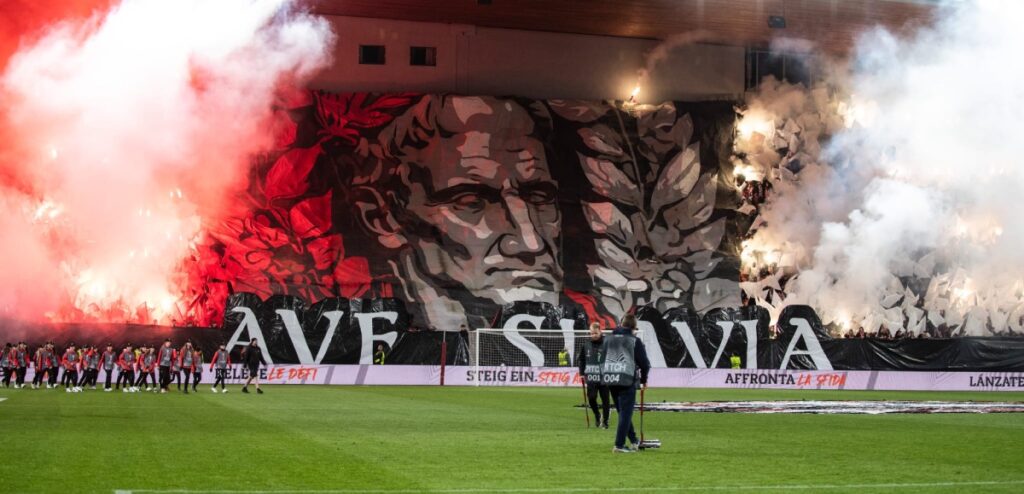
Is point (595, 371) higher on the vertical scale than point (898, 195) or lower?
lower

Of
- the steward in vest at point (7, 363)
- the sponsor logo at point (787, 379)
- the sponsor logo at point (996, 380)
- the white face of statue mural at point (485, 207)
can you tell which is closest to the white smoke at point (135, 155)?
the white face of statue mural at point (485, 207)

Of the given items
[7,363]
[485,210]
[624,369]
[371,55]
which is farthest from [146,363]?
[624,369]

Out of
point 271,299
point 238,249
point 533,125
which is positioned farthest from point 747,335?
point 238,249

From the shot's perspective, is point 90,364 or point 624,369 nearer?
point 624,369

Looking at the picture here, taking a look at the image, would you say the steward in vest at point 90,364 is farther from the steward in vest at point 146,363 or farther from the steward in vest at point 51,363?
the steward in vest at point 146,363

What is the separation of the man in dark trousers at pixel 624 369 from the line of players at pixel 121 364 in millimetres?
21411

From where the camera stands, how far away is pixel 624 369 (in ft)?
47.8

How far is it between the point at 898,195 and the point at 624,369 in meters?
41.2

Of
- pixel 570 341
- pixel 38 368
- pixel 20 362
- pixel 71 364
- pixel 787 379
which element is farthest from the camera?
pixel 570 341

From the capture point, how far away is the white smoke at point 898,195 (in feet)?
164

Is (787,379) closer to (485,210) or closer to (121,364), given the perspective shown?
(485,210)

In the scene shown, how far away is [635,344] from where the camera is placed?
48.9 feet

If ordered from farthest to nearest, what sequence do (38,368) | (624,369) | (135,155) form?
(135,155), (38,368), (624,369)

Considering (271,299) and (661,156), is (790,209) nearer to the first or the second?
(661,156)
